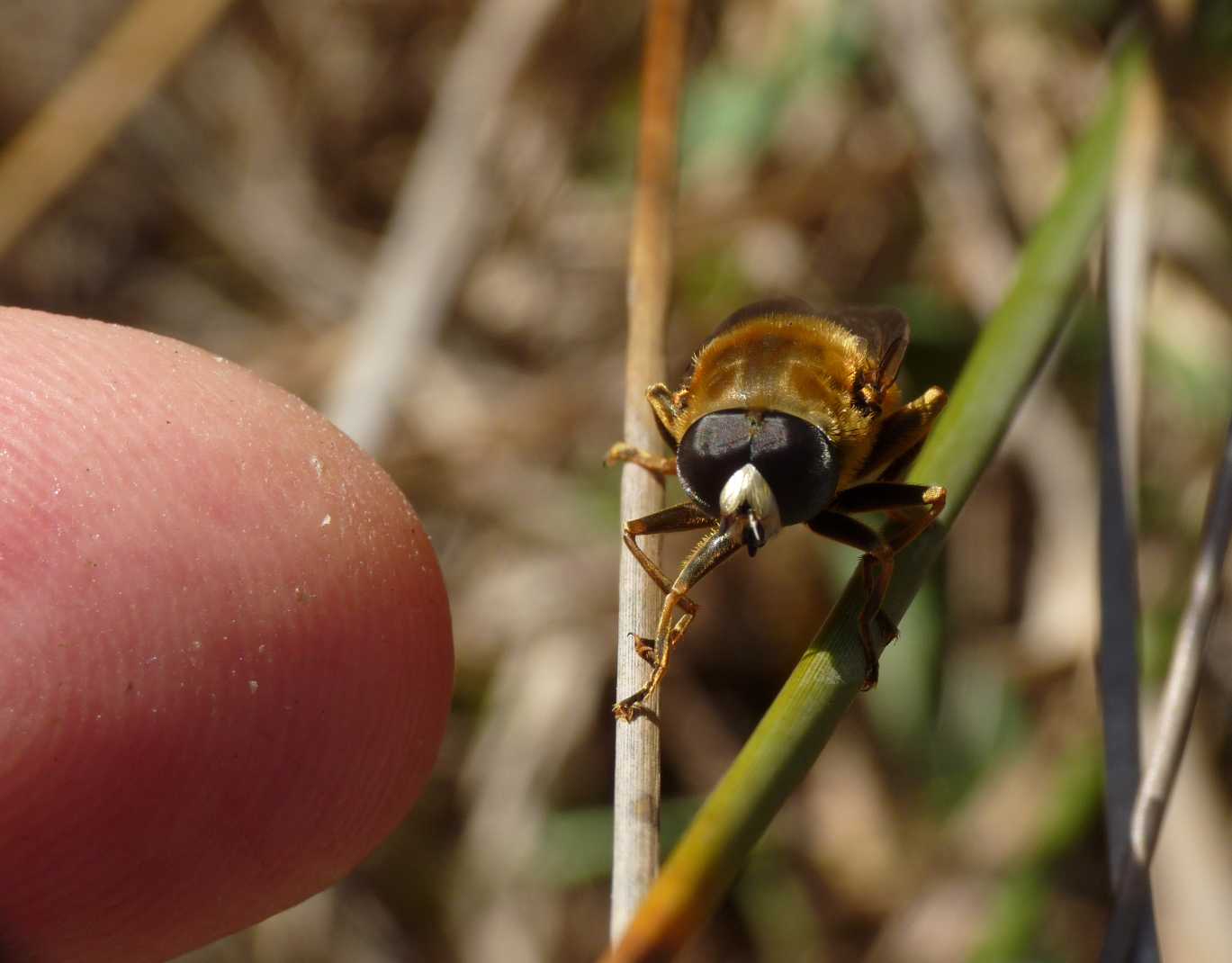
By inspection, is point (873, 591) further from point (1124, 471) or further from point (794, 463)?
point (1124, 471)

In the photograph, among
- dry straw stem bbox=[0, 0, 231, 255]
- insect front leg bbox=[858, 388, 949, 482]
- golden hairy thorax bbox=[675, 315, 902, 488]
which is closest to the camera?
golden hairy thorax bbox=[675, 315, 902, 488]

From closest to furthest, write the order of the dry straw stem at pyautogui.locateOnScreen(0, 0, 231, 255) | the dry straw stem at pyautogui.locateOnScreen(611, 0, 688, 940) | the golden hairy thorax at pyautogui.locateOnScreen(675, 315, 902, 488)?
the dry straw stem at pyautogui.locateOnScreen(611, 0, 688, 940) < the golden hairy thorax at pyautogui.locateOnScreen(675, 315, 902, 488) < the dry straw stem at pyautogui.locateOnScreen(0, 0, 231, 255)

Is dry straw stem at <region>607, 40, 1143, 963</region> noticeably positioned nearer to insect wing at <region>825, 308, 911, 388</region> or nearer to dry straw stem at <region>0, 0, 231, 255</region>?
insect wing at <region>825, 308, 911, 388</region>

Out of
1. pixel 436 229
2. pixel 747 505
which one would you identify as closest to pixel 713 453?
pixel 747 505

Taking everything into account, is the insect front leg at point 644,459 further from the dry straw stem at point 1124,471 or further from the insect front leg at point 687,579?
the dry straw stem at point 1124,471

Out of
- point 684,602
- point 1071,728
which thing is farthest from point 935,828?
point 684,602

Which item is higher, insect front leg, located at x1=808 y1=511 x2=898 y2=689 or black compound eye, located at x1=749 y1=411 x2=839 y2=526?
black compound eye, located at x1=749 y1=411 x2=839 y2=526

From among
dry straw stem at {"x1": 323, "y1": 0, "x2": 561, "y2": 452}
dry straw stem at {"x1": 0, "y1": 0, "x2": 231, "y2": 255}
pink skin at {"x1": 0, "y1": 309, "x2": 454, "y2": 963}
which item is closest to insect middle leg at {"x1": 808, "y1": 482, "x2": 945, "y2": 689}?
pink skin at {"x1": 0, "y1": 309, "x2": 454, "y2": 963}
